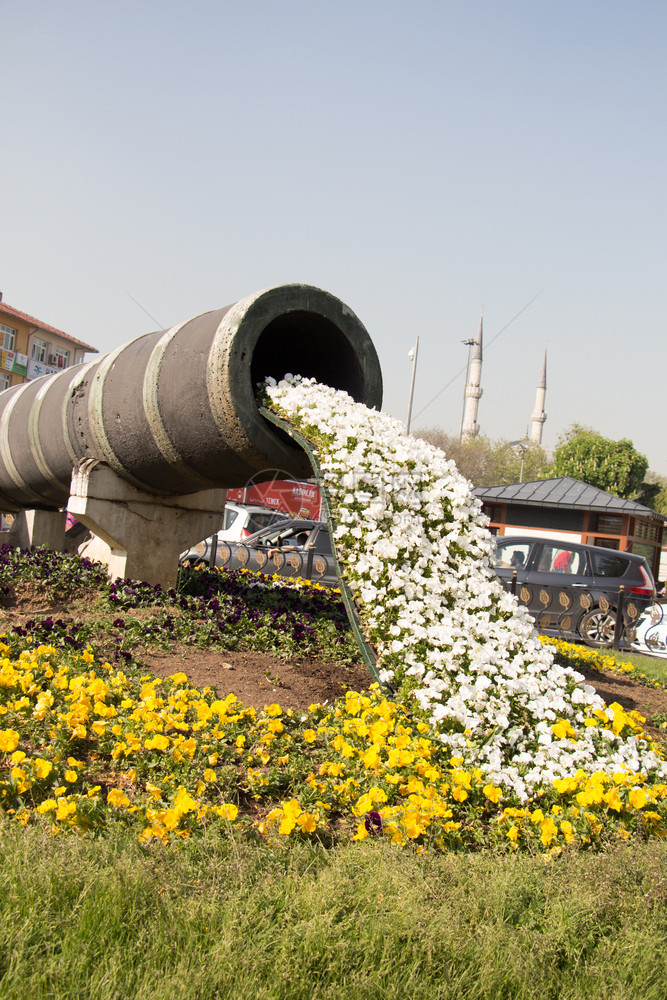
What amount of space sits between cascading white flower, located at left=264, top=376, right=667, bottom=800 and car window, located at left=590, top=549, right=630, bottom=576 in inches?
296

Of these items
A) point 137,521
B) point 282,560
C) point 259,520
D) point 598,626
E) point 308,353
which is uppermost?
point 308,353

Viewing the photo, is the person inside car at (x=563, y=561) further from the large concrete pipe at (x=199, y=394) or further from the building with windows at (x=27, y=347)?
the building with windows at (x=27, y=347)

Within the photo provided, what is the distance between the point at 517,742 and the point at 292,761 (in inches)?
37.7

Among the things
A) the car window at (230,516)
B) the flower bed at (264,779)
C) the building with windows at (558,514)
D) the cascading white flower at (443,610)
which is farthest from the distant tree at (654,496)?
the flower bed at (264,779)

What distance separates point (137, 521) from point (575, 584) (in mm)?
7410

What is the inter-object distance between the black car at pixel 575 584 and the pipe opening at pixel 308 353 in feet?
16.9

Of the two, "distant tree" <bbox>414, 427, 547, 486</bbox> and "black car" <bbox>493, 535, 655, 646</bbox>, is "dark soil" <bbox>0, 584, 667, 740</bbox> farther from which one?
"distant tree" <bbox>414, 427, 547, 486</bbox>

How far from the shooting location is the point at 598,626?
10.6 meters

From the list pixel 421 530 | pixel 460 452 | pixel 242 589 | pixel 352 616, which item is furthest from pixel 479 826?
pixel 460 452

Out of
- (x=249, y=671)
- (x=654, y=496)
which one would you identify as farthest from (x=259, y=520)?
(x=654, y=496)

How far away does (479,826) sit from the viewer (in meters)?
2.74

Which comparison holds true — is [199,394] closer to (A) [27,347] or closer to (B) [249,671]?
(B) [249,671]

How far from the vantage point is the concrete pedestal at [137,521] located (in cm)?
575

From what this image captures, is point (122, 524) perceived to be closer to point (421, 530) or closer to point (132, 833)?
point (421, 530)
